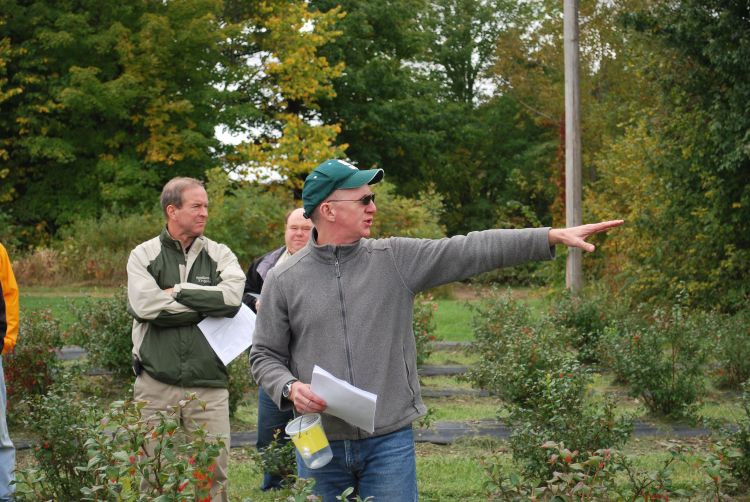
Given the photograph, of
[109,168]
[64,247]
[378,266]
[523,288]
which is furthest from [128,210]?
[378,266]

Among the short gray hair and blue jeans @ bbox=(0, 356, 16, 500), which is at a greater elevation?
the short gray hair

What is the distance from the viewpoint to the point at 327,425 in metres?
3.80

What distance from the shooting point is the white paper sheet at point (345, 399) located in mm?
3547

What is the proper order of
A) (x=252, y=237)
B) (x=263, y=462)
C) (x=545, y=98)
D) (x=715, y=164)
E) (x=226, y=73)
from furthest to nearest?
(x=545, y=98)
(x=226, y=73)
(x=252, y=237)
(x=715, y=164)
(x=263, y=462)

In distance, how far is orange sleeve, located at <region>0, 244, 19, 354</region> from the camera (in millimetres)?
5402

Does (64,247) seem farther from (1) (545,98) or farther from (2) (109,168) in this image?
(1) (545,98)

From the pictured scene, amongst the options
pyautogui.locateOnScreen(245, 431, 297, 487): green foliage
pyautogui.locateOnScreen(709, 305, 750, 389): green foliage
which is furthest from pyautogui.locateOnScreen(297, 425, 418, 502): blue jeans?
pyautogui.locateOnScreen(709, 305, 750, 389): green foliage

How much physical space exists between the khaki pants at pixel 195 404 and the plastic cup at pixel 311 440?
1803 mm

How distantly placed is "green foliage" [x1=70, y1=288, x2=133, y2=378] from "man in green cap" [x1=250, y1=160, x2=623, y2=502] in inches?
262

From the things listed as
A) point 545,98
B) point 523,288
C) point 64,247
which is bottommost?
point 523,288

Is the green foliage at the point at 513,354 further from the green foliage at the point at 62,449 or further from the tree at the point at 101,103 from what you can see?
the tree at the point at 101,103

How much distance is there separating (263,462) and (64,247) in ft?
68.0

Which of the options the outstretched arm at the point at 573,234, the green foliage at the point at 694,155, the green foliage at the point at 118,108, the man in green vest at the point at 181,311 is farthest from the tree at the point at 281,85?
the outstretched arm at the point at 573,234

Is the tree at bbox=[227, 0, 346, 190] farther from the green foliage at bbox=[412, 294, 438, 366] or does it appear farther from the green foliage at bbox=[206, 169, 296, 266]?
the green foliage at bbox=[412, 294, 438, 366]
